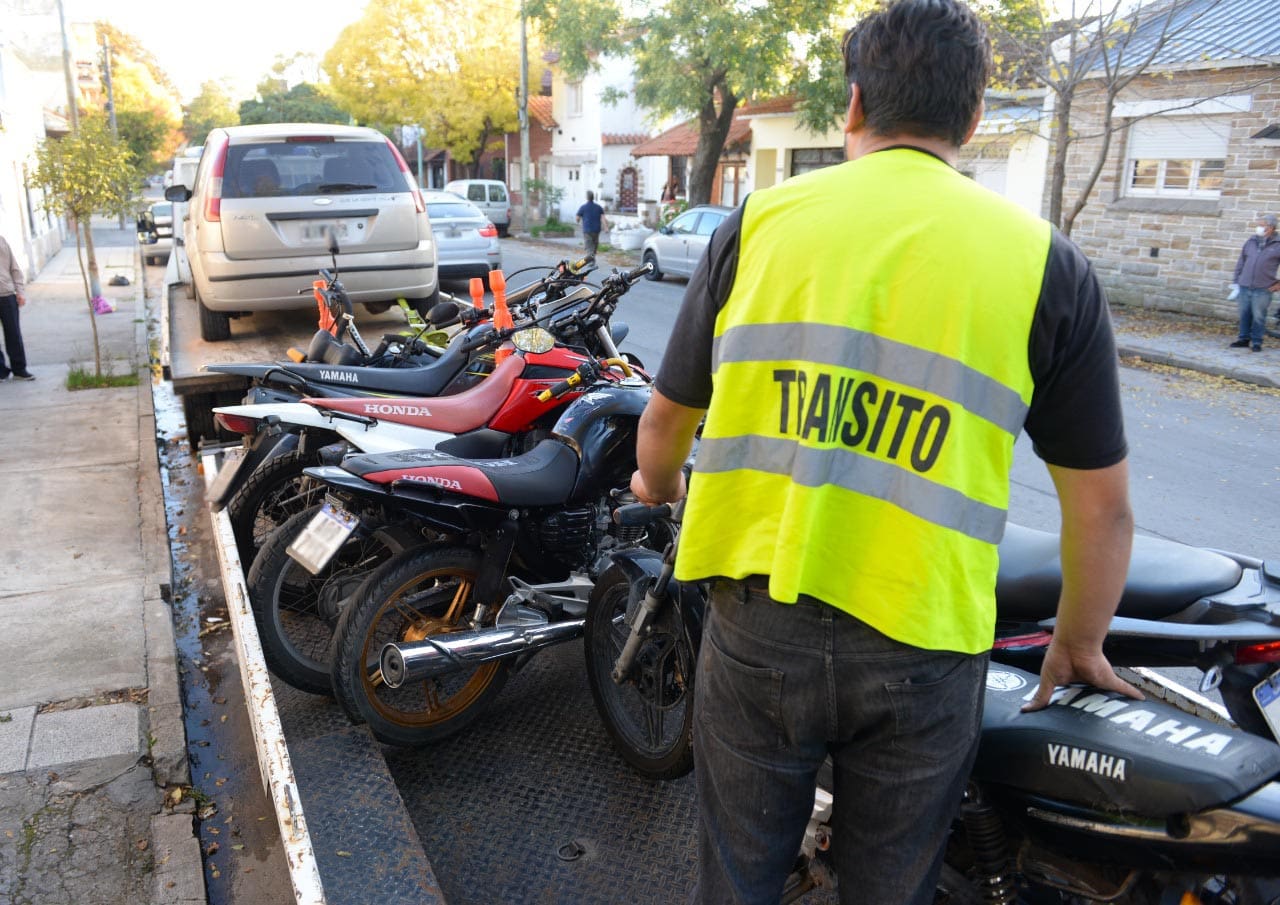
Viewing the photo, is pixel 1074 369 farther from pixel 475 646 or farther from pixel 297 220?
pixel 297 220

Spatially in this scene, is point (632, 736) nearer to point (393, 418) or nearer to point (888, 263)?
point (393, 418)

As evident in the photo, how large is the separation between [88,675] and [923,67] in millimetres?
4292

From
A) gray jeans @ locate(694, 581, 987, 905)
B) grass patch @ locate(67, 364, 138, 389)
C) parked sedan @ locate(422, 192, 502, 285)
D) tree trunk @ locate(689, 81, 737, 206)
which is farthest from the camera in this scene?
tree trunk @ locate(689, 81, 737, 206)

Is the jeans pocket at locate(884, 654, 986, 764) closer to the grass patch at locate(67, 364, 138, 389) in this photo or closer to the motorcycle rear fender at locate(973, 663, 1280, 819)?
the motorcycle rear fender at locate(973, 663, 1280, 819)

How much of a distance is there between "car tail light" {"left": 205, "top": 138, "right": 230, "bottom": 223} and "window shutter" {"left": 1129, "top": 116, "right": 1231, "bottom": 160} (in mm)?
12808

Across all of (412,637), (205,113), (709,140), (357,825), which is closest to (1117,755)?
(357,825)

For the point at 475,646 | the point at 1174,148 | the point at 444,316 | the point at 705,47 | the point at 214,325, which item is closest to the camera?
the point at 475,646

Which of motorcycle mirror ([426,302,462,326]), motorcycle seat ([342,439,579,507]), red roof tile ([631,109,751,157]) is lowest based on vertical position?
motorcycle seat ([342,439,579,507])

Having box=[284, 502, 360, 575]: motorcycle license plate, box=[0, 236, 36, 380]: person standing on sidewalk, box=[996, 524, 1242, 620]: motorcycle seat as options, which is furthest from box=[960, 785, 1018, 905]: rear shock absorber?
box=[0, 236, 36, 380]: person standing on sidewalk

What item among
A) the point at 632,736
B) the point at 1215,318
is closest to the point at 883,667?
the point at 632,736

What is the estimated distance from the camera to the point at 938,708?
1.69 metres

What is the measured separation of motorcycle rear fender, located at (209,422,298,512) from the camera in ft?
15.1

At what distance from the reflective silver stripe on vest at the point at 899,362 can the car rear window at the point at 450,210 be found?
1554 cm

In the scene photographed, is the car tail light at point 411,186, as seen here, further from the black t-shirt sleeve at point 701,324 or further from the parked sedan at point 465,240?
the parked sedan at point 465,240
